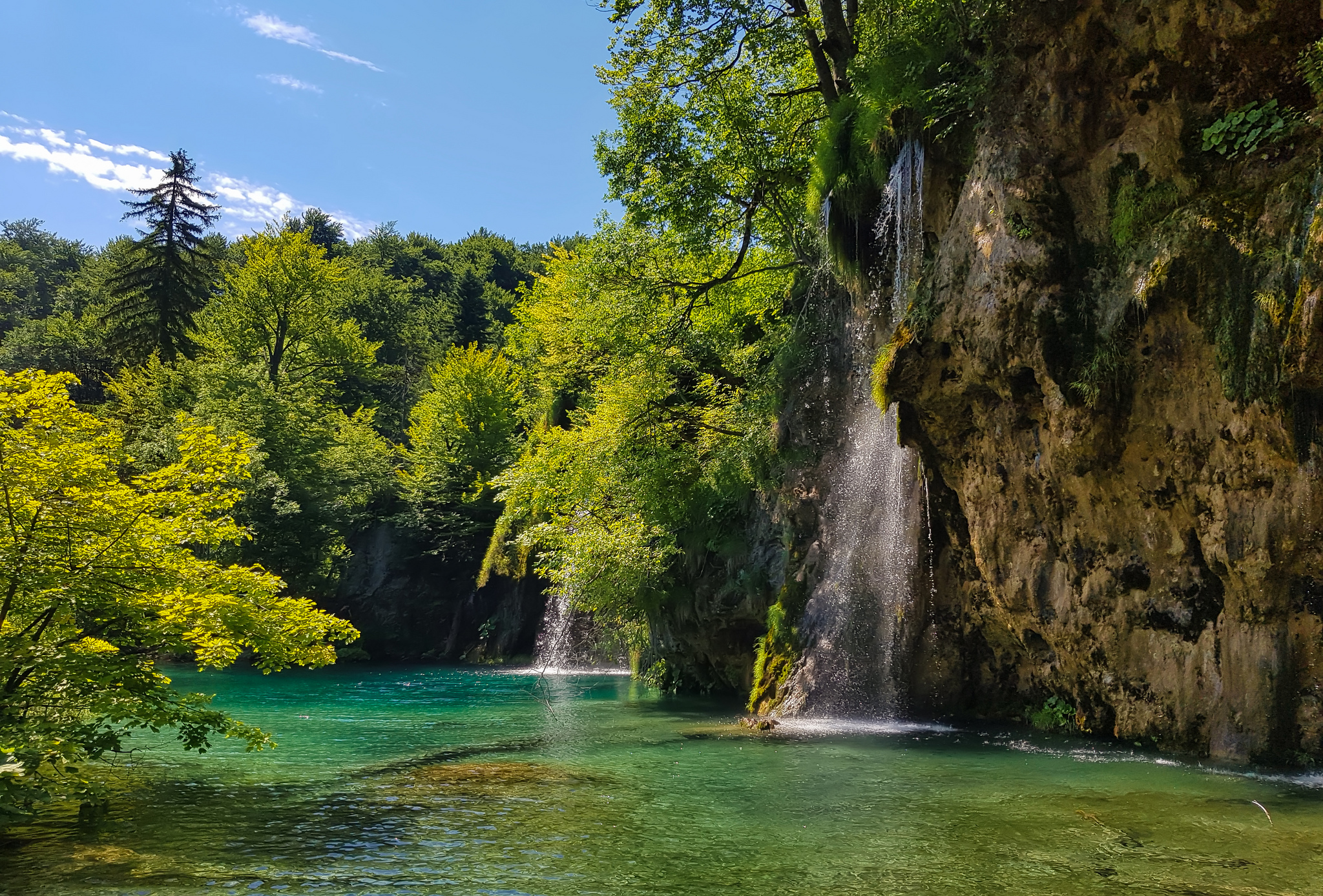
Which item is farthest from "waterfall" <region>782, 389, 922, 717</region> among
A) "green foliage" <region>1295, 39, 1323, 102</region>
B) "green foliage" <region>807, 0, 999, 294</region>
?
"green foliage" <region>1295, 39, 1323, 102</region>

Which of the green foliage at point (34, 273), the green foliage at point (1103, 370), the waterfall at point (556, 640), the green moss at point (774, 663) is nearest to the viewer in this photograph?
the green foliage at point (1103, 370)

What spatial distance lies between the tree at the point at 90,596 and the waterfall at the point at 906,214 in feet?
32.0

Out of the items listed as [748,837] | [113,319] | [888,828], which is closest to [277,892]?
[748,837]

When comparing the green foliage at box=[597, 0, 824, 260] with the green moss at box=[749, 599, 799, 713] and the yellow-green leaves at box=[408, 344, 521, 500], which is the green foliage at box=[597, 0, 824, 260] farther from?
the yellow-green leaves at box=[408, 344, 521, 500]

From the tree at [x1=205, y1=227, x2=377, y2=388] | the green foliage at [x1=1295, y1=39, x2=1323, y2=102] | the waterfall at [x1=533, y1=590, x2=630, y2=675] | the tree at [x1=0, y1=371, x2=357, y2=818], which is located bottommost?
the waterfall at [x1=533, y1=590, x2=630, y2=675]

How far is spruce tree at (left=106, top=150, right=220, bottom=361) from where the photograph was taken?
40.4 m

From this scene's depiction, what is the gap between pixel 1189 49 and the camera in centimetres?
963

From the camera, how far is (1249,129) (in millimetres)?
9023

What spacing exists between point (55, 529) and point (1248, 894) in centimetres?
830

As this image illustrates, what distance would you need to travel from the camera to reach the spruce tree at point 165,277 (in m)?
40.4

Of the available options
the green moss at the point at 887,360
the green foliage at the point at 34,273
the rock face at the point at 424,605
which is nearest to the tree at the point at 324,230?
the green foliage at the point at 34,273

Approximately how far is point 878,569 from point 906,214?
5.56 meters

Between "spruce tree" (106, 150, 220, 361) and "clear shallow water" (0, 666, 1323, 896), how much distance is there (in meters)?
36.0

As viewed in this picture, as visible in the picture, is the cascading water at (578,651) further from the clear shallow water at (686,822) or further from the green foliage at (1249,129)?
the green foliage at (1249,129)
